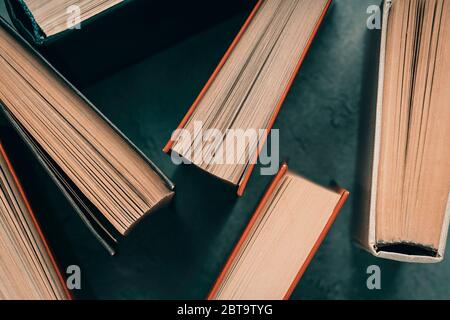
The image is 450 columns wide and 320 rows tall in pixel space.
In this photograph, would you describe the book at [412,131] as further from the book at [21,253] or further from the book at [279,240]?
the book at [21,253]

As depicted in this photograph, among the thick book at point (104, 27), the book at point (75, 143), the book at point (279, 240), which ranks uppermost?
the thick book at point (104, 27)

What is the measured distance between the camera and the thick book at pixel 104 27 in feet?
3.05

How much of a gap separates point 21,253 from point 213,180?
0.50m

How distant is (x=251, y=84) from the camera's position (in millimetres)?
1034

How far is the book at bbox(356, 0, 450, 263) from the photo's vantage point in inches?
37.7

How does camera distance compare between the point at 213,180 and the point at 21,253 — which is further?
the point at 213,180

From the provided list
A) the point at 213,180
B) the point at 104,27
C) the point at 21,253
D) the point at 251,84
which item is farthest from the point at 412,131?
the point at 21,253

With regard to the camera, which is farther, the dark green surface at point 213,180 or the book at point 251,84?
the dark green surface at point 213,180

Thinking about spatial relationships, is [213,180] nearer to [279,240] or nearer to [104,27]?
[279,240]

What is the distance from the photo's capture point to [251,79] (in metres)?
1.04

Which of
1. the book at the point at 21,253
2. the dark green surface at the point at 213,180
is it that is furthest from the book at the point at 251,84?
the book at the point at 21,253

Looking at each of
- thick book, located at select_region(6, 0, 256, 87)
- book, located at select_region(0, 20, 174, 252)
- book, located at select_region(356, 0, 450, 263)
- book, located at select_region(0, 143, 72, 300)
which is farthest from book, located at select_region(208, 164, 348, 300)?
thick book, located at select_region(6, 0, 256, 87)

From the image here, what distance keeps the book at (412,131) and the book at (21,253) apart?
2.24ft

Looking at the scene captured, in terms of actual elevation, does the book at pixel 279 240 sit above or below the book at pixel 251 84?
below
